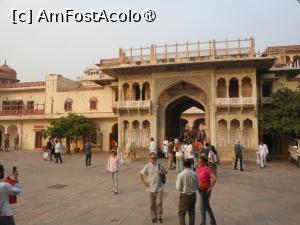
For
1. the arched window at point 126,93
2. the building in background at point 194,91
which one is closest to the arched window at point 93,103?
the building in background at point 194,91

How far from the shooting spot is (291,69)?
24703mm

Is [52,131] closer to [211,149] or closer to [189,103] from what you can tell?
[189,103]

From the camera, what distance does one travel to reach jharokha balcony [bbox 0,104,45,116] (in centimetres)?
3212

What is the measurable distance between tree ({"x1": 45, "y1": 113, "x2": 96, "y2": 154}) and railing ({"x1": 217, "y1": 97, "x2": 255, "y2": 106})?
1202 cm

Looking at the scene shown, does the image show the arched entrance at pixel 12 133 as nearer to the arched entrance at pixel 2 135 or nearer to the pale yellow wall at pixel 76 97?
the arched entrance at pixel 2 135

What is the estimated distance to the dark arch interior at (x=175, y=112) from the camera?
27.1m

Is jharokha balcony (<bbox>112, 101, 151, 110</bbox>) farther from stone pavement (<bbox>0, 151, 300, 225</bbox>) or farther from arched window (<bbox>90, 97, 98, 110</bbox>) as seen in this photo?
stone pavement (<bbox>0, 151, 300, 225</bbox>)

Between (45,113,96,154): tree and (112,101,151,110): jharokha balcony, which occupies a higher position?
(112,101,151,110): jharokha balcony

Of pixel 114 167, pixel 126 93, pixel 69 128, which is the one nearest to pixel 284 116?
pixel 126 93

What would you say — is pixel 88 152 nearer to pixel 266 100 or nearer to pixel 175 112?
pixel 175 112

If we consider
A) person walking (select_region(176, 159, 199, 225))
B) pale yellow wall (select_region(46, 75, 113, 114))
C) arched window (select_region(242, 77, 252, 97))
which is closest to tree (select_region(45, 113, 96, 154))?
pale yellow wall (select_region(46, 75, 113, 114))

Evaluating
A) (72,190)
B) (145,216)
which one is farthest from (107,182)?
(145,216)

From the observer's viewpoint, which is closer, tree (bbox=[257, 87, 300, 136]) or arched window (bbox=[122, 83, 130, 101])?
tree (bbox=[257, 87, 300, 136])

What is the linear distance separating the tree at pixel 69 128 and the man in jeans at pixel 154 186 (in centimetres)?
2086
